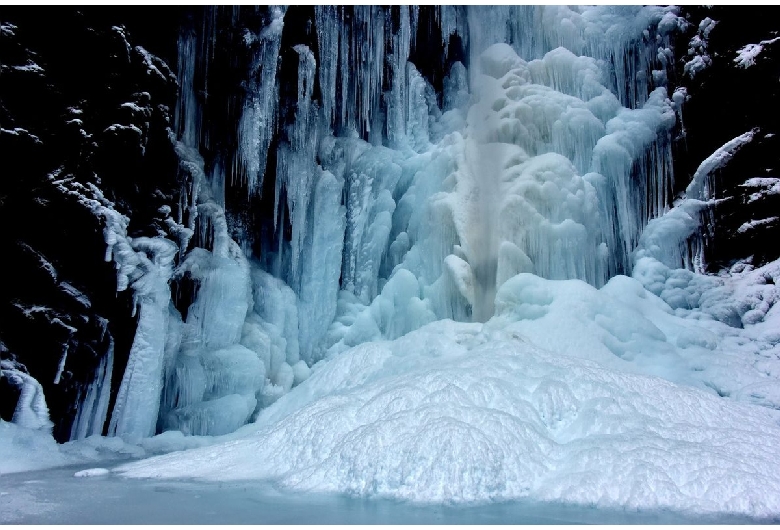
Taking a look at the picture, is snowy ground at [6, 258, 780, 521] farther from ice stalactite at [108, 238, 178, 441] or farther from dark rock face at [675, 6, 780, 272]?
dark rock face at [675, 6, 780, 272]

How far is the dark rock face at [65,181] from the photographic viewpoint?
385 inches

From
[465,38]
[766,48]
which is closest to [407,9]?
[465,38]

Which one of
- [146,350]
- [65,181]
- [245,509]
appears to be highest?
[65,181]

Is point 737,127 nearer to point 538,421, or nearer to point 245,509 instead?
point 538,421

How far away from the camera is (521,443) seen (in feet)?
21.4

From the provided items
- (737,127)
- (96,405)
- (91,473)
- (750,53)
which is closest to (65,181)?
(96,405)

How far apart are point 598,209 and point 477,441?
8.34 m

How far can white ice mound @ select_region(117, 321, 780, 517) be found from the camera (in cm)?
580

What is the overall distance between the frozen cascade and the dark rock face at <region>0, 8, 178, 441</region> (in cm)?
132

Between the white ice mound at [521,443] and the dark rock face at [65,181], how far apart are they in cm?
326

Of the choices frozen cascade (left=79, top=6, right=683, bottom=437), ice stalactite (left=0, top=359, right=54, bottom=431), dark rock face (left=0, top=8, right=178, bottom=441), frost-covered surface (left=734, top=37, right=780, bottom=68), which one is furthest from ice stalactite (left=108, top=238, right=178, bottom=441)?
frost-covered surface (left=734, top=37, right=780, bottom=68)

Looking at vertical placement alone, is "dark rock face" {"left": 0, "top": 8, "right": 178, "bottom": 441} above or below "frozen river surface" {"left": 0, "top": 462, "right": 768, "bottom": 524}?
above

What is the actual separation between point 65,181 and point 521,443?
866 cm

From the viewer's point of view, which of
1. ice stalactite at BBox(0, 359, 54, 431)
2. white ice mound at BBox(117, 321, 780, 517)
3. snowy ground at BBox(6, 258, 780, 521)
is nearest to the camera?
white ice mound at BBox(117, 321, 780, 517)
